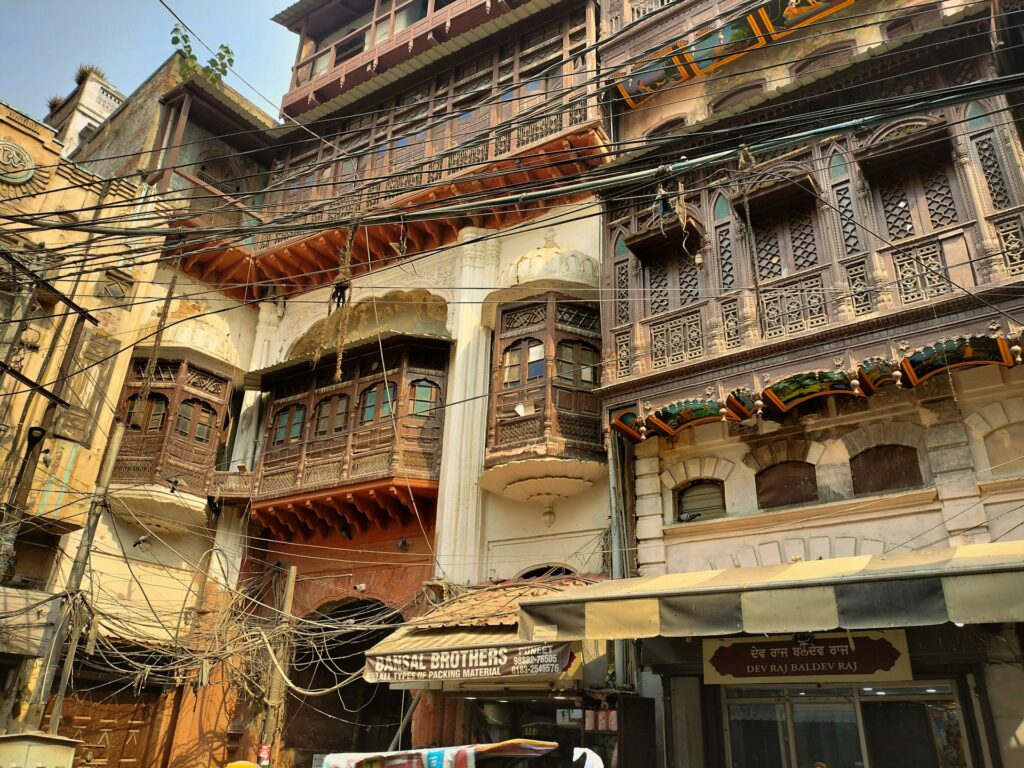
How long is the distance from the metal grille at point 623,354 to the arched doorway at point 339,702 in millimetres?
7562

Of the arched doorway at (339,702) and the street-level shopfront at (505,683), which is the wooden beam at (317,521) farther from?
the street-level shopfront at (505,683)

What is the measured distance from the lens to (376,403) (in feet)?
57.3

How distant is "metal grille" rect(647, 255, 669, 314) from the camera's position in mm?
13023

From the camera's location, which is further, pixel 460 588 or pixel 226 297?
pixel 226 297

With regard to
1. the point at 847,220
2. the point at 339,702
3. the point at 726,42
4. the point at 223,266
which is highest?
the point at 726,42

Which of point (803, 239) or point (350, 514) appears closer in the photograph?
point (803, 239)

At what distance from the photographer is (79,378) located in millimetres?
16922

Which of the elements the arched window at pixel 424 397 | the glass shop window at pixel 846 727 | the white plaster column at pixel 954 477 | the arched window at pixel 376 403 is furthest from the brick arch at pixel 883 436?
the arched window at pixel 376 403

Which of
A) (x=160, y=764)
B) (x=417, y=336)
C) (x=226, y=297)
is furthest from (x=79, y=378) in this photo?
(x=160, y=764)

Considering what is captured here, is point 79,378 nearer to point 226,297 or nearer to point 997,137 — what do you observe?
point 226,297

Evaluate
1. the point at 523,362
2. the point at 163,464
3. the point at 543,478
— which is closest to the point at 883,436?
the point at 543,478

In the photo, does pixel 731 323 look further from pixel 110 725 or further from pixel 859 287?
pixel 110 725

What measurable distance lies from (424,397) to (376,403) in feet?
3.79

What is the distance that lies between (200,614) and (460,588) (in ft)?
24.7
